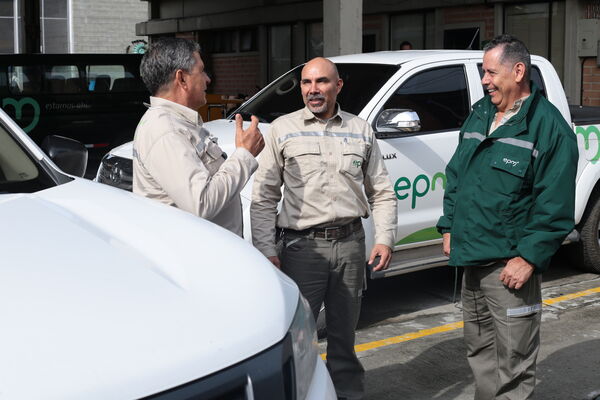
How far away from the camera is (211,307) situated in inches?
92.9

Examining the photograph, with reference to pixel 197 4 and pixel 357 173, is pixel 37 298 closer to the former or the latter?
pixel 357 173

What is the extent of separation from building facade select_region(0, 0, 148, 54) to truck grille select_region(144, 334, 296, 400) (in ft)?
117

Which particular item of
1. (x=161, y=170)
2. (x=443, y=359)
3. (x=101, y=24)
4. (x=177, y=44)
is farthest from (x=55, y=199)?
(x=101, y=24)

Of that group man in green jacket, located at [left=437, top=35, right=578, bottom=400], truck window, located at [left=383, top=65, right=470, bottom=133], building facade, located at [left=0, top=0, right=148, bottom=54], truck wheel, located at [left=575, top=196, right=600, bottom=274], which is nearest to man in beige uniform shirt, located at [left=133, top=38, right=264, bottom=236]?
man in green jacket, located at [left=437, top=35, right=578, bottom=400]

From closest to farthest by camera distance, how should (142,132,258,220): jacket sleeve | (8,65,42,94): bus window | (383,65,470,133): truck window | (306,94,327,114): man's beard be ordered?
(142,132,258,220): jacket sleeve < (306,94,327,114): man's beard < (383,65,470,133): truck window < (8,65,42,94): bus window

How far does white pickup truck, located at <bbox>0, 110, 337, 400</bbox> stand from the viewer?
200cm

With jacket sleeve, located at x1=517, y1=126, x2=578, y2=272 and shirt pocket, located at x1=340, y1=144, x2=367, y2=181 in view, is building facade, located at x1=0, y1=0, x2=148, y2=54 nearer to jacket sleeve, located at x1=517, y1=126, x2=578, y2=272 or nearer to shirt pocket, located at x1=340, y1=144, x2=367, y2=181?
shirt pocket, located at x1=340, y1=144, x2=367, y2=181

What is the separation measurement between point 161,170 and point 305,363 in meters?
1.16

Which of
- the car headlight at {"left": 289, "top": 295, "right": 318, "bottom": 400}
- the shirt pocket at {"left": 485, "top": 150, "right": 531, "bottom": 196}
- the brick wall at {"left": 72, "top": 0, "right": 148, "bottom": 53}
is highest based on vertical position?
the brick wall at {"left": 72, "top": 0, "right": 148, "bottom": 53}

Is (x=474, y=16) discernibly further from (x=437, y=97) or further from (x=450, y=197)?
(x=450, y=197)

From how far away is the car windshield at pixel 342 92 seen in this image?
635cm

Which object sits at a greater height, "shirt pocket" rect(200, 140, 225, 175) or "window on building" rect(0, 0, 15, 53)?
"window on building" rect(0, 0, 15, 53)

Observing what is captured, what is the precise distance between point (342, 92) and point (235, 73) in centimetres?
1833

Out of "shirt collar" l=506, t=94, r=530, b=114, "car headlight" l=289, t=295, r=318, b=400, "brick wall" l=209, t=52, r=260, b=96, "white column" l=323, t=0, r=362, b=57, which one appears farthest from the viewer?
"brick wall" l=209, t=52, r=260, b=96
